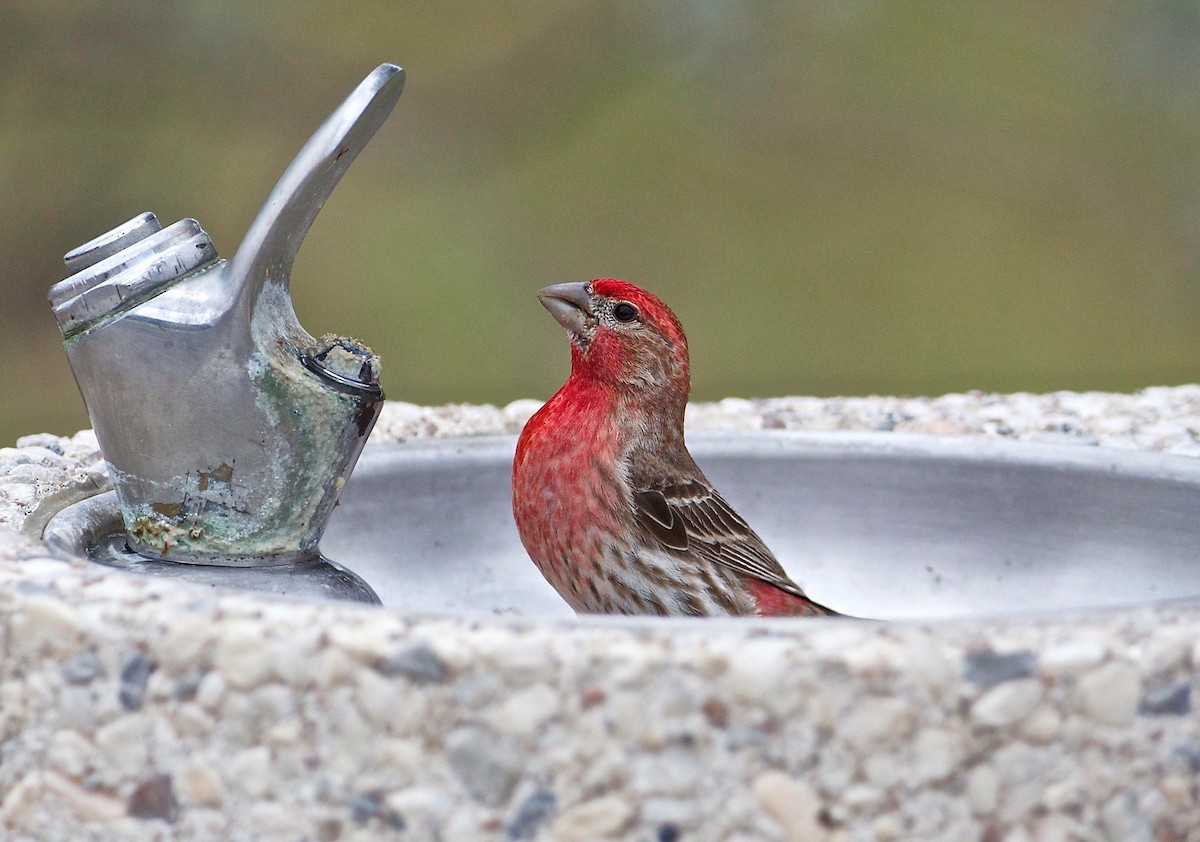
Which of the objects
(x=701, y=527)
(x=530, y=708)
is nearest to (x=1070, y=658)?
(x=530, y=708)

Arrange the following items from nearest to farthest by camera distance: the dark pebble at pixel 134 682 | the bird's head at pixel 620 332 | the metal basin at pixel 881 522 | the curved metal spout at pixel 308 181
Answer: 1. the dark pebble at pixel 134 682
2. the curved metal spout at pixel 308 181
3. the bird's head at pixel 620 332
4. the metal basin at pixel 881 522

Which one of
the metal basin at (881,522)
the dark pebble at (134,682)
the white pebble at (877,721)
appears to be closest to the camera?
the white pebble at (877,721)

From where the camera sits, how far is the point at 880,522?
2.99 meters

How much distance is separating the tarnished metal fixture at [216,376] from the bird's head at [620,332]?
53 centimetres

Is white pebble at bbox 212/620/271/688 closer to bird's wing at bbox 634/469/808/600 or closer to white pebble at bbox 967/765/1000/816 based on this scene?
white pebble at bbox 967/765/1000/816

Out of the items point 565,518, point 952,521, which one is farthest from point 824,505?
point 565,518

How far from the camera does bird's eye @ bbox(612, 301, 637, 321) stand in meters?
2.55

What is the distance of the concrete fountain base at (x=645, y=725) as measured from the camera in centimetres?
147

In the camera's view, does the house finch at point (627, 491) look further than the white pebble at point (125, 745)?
Yes

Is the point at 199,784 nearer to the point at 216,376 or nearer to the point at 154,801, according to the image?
the point at 154,801

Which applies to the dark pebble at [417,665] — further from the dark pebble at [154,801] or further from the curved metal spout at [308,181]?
the curved metal spout at [308,181]

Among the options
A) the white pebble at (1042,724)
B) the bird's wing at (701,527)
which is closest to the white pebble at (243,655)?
the white pebble at (1042,724)

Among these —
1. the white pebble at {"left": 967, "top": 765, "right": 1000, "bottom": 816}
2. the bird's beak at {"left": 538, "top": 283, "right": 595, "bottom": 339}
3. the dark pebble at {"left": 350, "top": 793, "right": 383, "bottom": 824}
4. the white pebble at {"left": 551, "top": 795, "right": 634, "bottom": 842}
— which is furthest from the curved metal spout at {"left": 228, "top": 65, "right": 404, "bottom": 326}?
the white pebble at {"left": 967, "top": 765, "right": 1000, "bottom": 816}

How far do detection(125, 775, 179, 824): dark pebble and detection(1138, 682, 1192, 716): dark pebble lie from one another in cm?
103
